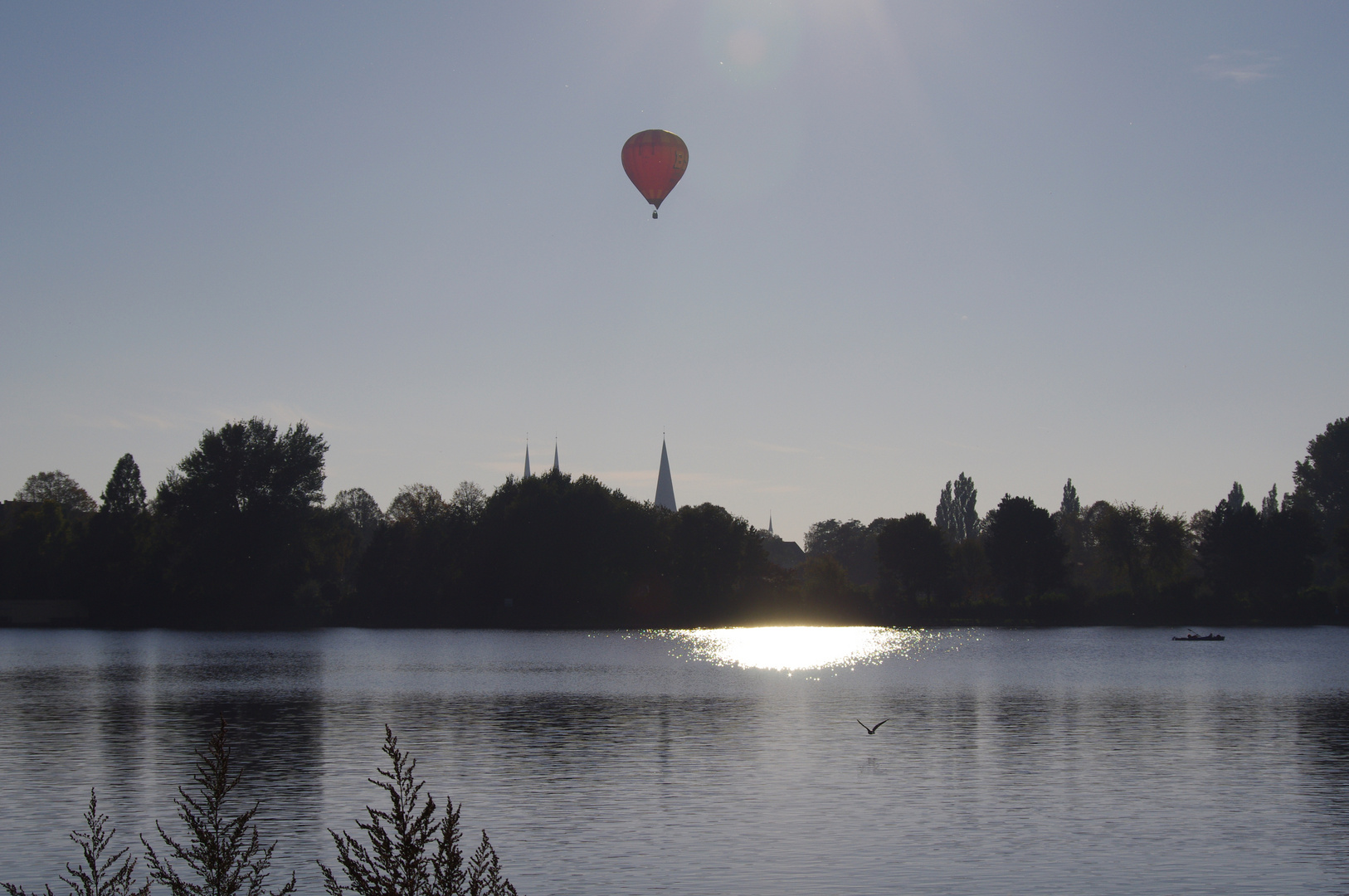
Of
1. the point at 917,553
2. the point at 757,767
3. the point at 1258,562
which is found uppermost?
the point at 917,553

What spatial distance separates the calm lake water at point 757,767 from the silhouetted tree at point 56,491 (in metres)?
122

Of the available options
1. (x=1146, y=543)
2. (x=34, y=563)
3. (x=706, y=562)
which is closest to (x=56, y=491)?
(x=34, y=563)

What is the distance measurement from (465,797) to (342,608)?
123966 millimetres

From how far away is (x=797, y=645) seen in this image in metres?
115

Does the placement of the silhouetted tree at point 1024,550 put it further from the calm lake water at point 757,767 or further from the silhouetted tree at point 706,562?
the calm lake water at point 757,767

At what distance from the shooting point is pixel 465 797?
30688 mm

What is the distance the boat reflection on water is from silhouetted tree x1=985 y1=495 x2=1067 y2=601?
631 inches

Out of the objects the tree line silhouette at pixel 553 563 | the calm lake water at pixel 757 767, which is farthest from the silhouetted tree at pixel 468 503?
the calm lake water at pixel 757 767

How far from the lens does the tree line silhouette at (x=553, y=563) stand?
134000 mm

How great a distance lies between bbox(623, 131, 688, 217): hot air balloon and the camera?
77438mm

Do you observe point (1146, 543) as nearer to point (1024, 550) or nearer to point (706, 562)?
point (1024, 550)

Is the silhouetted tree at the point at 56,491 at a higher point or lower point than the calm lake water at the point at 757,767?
higher

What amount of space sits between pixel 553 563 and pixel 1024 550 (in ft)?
191

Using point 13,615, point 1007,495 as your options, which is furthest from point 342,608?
point 1007,495
